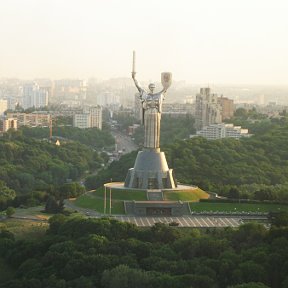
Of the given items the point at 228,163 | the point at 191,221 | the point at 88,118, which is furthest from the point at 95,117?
the point at 191,221

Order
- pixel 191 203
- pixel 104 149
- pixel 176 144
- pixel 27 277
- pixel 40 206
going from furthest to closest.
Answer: pixel 104 149 → pixel 176 144 → pixel 40 206 → pixel 191 203 → pixel 27 277

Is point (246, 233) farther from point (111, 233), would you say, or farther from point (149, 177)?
point (149, 177)

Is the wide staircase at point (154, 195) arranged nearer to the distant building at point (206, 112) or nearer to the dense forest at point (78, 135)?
the dense forest at point (78, 135)

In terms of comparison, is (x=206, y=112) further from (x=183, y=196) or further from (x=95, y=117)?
(x=183, y=196)

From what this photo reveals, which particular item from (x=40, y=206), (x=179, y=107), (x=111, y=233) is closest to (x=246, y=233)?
(x=111, y=233)

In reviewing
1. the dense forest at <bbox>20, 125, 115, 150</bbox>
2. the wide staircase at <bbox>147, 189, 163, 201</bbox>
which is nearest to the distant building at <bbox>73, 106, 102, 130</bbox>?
the dense forest at <bbox>20, 125, 115, 150</bbox>
